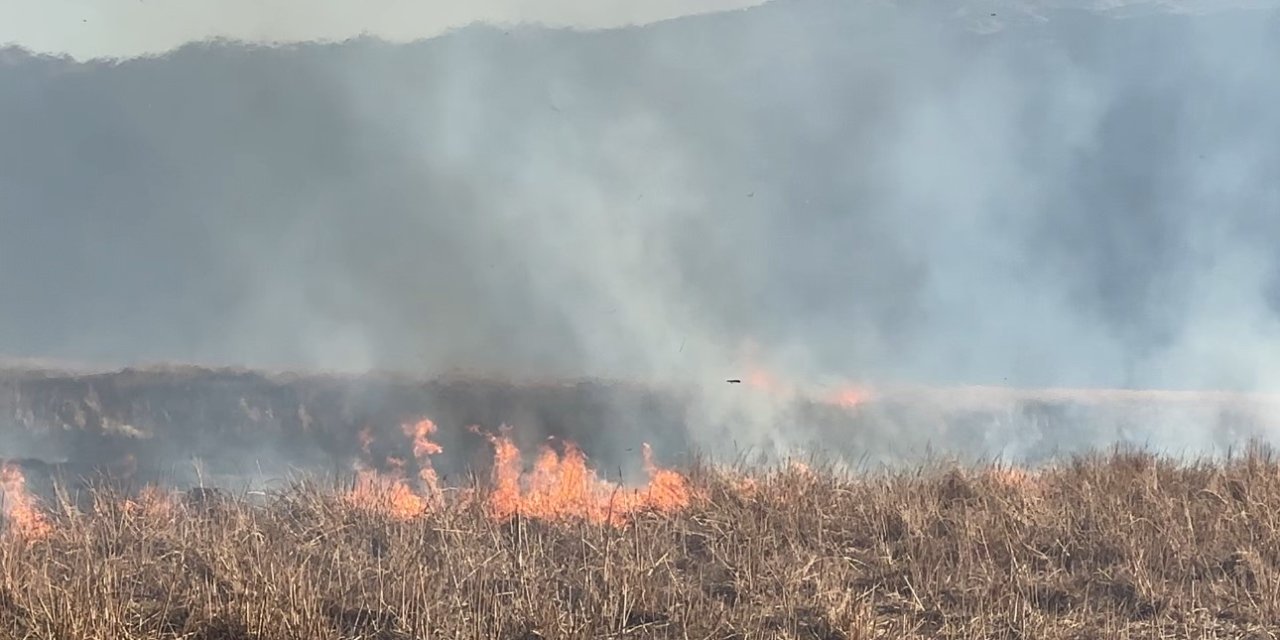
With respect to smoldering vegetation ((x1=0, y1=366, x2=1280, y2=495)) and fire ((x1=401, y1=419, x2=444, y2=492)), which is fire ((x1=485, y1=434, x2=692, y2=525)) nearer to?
smoldering vegetation ((x1=0, y1=366, x2=1280, y2=495))

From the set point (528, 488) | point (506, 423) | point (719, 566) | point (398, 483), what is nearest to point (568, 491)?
point (528, 488)

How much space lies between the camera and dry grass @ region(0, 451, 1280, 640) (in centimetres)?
440

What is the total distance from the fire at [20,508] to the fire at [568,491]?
2.85 m


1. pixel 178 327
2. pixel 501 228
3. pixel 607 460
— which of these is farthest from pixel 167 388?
pixel 607 460

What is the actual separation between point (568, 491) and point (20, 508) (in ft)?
13.0

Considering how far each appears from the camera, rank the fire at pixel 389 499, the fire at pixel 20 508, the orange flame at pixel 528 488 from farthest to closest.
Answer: the orange flame at pixel 528 488 < the fire at pixel 389 499 < the fire at pixel 20 508

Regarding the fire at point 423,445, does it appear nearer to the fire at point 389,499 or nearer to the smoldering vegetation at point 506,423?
the smoldering vegetation at point 506,423

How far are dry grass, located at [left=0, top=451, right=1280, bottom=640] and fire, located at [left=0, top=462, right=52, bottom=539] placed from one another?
18 centimetres

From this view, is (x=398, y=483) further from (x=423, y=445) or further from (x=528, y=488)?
(x=528, y=488)

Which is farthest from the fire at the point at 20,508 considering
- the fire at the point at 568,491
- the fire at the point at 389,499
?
the fire at the point at 568,491

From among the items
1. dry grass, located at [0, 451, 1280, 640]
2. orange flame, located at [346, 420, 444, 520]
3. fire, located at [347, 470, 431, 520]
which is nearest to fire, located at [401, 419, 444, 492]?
A: orange flame, located at [346, 420, 444, 520]

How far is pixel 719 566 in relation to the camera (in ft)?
17.6

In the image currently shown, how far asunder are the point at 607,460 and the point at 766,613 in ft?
11.9

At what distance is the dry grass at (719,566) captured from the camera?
4402 millimetres
